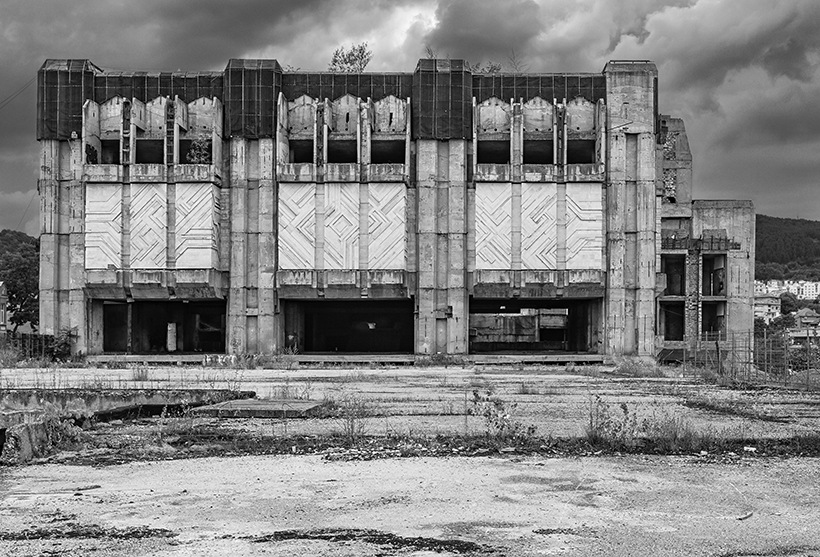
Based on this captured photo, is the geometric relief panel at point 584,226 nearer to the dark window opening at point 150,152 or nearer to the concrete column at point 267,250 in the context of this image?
the concrete column at point 267,250

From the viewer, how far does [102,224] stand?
1786 inches

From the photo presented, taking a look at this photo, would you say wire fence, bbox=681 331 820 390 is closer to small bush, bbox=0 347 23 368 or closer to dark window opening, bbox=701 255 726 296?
dark window opening, bbox=701 255 726 296

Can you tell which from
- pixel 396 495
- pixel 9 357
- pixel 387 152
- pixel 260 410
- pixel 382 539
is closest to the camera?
pixel 382 539

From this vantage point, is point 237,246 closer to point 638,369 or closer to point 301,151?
point 301,151

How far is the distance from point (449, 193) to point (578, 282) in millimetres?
8221

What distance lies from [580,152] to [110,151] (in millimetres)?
26335

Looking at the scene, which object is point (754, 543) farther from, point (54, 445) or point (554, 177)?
point (554, 177)

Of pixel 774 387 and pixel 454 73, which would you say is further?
pixel 454 73

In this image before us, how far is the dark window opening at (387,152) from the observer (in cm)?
4791

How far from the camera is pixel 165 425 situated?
13.6 meters

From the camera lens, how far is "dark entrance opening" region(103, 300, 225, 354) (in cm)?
4997

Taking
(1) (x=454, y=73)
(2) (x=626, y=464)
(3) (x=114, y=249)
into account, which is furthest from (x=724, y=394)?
(3) (x=114, y=249)

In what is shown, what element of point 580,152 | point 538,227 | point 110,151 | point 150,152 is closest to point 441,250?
point 538,227

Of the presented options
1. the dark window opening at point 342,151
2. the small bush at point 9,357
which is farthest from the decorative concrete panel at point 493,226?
the small bush at point 9,357
